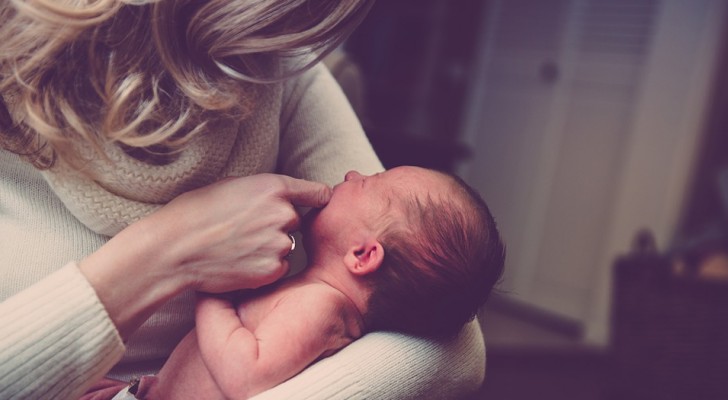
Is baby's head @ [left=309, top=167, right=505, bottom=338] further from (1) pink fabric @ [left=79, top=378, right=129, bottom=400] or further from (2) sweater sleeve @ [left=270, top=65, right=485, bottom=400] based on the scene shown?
(1) pink fabric @ [left=79, top=378, right=129, bottom=400]

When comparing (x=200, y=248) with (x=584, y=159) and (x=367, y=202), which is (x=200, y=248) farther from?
(x=584, y=159)

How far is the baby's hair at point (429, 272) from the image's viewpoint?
86cm

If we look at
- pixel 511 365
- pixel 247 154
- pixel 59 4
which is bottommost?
pixel 511 365

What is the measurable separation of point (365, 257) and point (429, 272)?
9cm

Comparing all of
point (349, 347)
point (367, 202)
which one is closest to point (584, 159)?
point (367, 202)

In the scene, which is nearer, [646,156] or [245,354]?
[245,354]

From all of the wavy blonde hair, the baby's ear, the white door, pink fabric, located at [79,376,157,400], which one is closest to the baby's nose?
the baby's ear

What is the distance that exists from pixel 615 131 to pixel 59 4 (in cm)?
297

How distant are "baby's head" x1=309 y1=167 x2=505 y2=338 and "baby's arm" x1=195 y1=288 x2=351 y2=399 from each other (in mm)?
77

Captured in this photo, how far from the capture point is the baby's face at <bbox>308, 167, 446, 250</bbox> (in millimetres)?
893

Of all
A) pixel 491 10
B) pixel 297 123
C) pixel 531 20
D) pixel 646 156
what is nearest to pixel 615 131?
pixel 646 156

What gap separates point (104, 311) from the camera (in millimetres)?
709

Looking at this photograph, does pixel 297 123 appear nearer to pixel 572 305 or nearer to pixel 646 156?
pixel 646 156

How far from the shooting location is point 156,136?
0.74 metres
